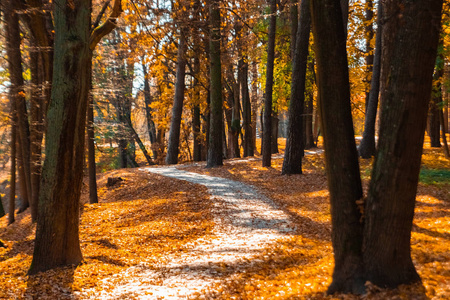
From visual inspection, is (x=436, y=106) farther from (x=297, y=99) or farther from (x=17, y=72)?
(x=17, y=72)

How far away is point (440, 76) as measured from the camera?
703 inches

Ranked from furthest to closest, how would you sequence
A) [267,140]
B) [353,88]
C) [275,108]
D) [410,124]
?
[275,108] < [353,88] < [267,140] < [410,124]

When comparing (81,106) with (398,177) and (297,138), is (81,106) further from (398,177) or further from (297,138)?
(297,138)

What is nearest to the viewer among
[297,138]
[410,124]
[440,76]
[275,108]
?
[410,124]

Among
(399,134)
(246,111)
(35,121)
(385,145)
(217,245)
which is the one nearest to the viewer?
(399,134)

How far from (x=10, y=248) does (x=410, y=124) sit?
9.18 meters

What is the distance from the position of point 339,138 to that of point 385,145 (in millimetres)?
507

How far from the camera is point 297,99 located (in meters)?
→ 13.8

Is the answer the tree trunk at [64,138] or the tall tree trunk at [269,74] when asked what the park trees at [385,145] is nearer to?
the tree trunk at [64,138]

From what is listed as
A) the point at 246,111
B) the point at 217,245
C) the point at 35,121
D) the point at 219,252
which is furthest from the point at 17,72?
the point at 246,111

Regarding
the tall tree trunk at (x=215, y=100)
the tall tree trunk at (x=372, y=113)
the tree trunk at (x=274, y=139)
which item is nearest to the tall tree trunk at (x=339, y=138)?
the tall tree trunk at (x=372, y=113)

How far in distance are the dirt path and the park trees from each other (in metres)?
2.24

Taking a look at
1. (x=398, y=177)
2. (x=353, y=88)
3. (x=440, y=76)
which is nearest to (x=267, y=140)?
(x=353, y=88)

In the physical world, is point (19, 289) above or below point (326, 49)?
below
